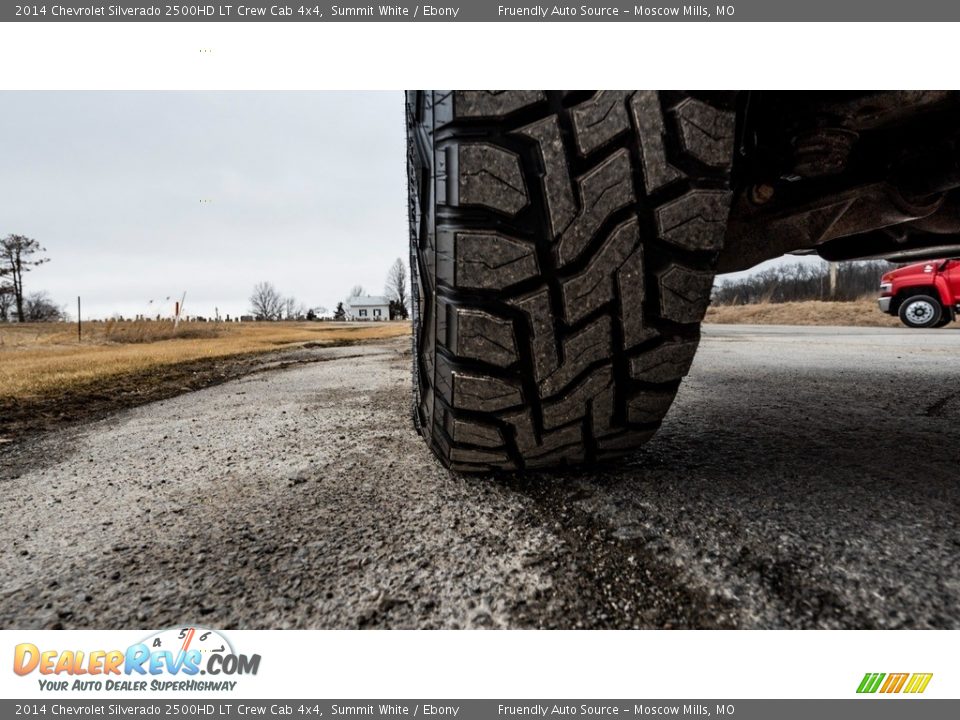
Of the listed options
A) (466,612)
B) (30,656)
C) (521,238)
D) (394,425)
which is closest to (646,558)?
(466,612)

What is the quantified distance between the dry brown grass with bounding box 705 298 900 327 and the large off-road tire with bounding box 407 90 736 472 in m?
12.6

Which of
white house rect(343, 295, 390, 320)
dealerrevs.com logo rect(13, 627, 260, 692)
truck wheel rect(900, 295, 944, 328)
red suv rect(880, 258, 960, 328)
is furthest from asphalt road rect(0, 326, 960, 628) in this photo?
white house rect(343, 295, 390, 320)

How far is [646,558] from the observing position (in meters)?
0.59

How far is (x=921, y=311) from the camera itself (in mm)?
7910

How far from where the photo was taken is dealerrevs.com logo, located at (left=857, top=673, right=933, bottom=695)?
45cm

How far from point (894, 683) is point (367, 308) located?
5153 cm

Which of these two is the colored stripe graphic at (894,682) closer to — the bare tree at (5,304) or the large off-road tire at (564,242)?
the large off-road tire at (564,242)

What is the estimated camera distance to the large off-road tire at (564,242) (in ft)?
1.97

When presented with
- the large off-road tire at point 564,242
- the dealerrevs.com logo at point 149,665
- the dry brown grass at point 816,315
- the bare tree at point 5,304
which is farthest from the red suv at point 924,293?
the bare tree at point 5,304

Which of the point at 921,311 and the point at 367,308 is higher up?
the point at 367,308

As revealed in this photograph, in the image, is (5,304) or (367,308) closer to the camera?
(5,304)

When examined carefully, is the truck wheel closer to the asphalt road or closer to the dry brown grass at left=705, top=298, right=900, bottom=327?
the dry brown grass at left=705, top=298, right=900, bottom=327

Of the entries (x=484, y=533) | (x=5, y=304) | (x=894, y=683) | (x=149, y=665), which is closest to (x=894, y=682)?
(x=894, y=683)

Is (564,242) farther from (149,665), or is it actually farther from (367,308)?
(367,308)
